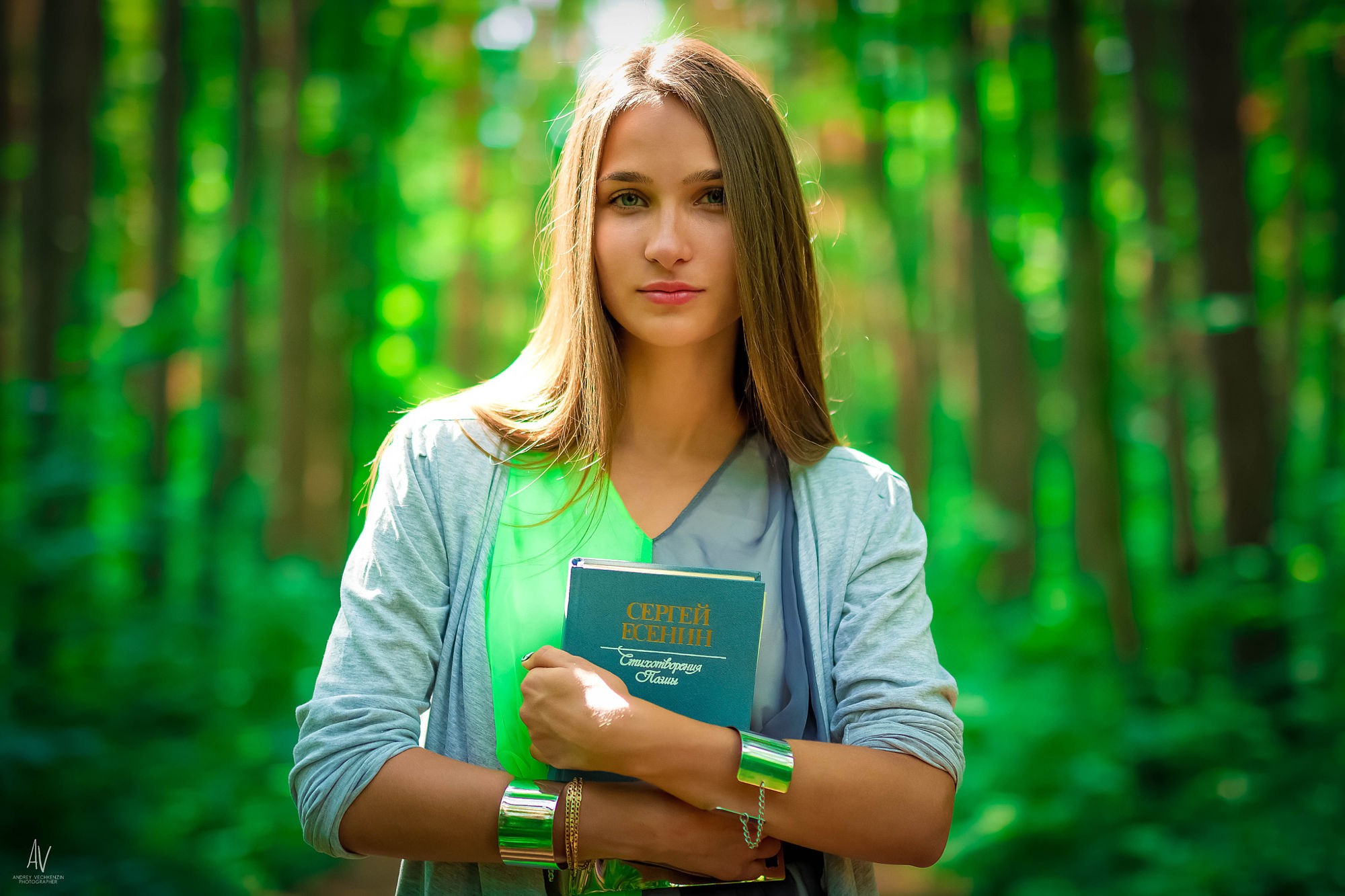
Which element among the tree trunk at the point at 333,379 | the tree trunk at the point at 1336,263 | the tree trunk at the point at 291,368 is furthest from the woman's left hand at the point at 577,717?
the tree trunk at the point at 333,379

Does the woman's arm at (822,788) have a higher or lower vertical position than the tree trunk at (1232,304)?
lower

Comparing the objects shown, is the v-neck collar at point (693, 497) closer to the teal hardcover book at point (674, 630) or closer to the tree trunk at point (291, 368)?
the teal hardcover book at point (674, 630)

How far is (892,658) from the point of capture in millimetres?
1802

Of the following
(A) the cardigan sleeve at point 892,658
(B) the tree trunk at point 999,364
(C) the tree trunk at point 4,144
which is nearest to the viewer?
(A) the cardigan sleeve at point 892,658

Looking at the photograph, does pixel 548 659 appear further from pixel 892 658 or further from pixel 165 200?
pixel 165 200

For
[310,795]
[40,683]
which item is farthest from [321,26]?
[310,795]

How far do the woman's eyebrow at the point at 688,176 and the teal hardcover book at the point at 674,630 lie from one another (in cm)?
71

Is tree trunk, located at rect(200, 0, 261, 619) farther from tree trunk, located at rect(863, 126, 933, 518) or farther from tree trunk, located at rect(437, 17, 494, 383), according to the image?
tree trunk, located at rect(863, 126, 933, 518)

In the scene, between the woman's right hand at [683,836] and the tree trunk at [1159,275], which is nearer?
the woman's right hand at [683,836]

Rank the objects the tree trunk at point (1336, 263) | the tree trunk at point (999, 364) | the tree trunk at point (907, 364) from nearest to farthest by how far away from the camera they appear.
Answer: the tree trunk at point (1336, 263)
the tree trunk at point (999, 364)
the tree trunk at point (907, 364)

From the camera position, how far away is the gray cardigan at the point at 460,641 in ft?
5.38

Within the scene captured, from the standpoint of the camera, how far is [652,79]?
1911mm

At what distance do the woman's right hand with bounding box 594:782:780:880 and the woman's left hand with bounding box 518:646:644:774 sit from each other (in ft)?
0.27

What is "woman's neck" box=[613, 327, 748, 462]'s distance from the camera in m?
2.07
